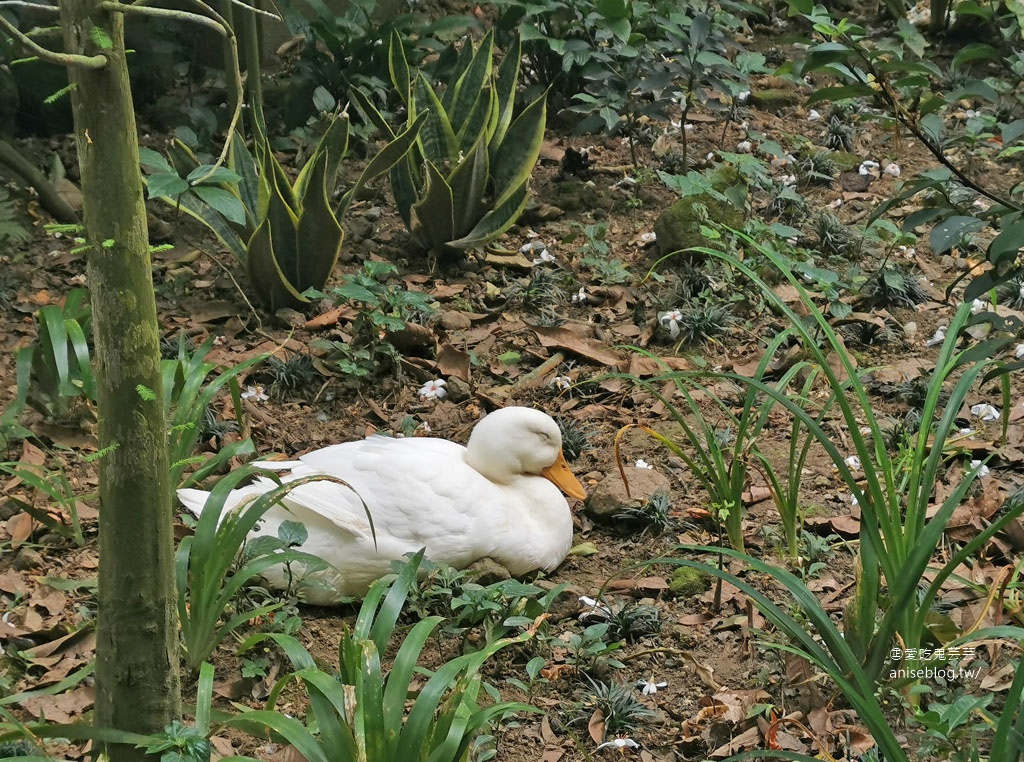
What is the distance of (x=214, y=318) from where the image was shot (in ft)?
13.4

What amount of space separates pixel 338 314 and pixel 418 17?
2.39 meters

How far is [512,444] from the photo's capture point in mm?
3105

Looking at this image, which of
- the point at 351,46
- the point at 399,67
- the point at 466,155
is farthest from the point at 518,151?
the point at 351,46

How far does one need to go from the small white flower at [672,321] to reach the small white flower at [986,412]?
3.40 feet

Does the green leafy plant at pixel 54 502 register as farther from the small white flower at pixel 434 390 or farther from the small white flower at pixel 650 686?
the small white flower at pixel 650 686

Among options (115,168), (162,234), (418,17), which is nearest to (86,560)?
(115,168)

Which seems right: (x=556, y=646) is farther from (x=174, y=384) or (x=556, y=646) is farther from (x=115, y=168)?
(x=115, y=168)

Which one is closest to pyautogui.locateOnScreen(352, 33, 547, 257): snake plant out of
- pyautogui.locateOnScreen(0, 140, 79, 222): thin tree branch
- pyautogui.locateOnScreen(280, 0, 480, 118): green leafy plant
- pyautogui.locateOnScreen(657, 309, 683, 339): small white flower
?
pyautogui.locateOnScreen(280, 0, 480, 118): green leafy plant

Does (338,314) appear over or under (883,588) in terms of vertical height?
over

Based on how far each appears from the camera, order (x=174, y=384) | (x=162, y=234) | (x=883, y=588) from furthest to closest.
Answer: (x=162, y=234)
(x=174, y=384)
(x=883, y=588)

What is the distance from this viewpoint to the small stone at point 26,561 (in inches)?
114

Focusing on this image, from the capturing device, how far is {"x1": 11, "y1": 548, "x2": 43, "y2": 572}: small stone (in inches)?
114

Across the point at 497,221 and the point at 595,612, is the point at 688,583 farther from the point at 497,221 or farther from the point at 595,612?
the point at 497,221

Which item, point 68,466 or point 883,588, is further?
point 68,466
